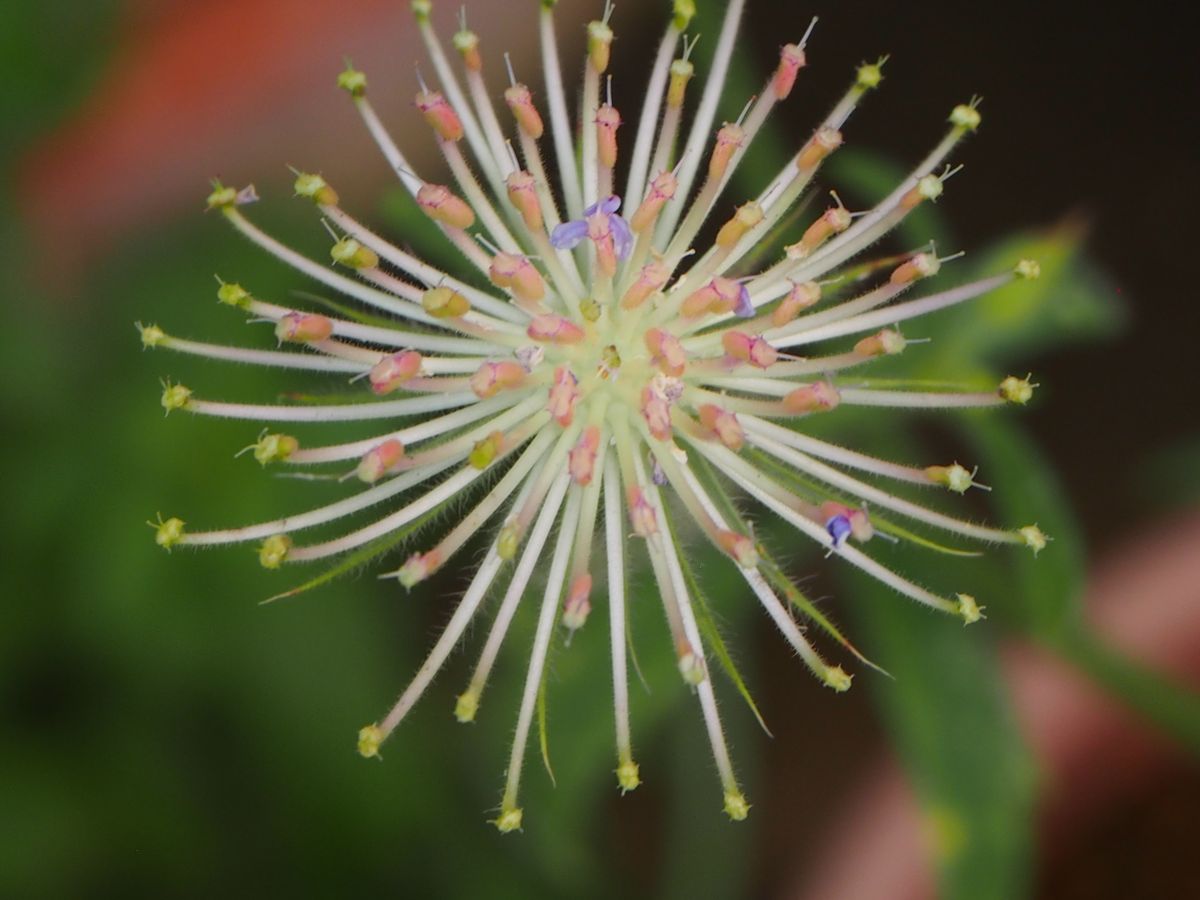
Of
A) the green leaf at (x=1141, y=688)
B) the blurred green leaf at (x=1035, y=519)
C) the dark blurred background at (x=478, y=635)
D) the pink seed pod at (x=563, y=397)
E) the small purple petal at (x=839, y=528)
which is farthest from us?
the dark blurred background at (x=478, y=635)

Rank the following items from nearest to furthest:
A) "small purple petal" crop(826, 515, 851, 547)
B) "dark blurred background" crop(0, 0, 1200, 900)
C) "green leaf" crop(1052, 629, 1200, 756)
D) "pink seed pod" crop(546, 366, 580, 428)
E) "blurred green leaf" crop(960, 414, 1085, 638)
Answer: "small purple petal" crop(826, 515, 851, 547), "pink seed pod" crop(546, 366, 580, 428), "blurred green leaf" crop(960, 414, 1085, 638), "green leaf" crop(1052, 629, 1200, 756), "dark blurred background" crop(0, 0, 1200, 900)

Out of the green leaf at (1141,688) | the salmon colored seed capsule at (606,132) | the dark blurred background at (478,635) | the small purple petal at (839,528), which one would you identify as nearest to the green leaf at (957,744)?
the green leaf at (1141,688)

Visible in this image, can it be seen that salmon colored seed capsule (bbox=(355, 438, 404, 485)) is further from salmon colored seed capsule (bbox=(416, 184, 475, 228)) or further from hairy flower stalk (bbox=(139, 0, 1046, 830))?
salmon colored seed capsule (bbox=(416, 184, 475, 228))

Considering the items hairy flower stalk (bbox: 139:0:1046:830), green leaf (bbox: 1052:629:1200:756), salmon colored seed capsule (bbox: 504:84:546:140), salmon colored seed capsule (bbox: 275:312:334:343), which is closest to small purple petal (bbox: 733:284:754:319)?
hairy flower stalk (bbox: 139:0:1046:830)

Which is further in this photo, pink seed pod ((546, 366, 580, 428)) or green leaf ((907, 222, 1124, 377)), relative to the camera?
green leaf ((907, 222, 1124, 377))

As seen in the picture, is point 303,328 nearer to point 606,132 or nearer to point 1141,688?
point 606,132

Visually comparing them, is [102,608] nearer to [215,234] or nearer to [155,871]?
[155,871]

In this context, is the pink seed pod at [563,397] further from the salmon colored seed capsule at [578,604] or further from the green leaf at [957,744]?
the green leaf at [957,744]
